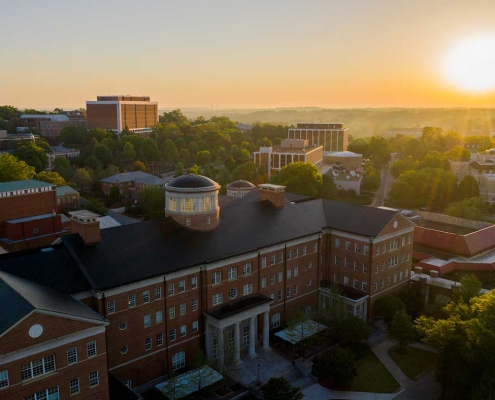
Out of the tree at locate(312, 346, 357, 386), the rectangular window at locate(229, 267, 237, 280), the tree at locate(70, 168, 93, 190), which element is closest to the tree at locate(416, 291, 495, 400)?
the tree at locate(312, 346, 357, 386)

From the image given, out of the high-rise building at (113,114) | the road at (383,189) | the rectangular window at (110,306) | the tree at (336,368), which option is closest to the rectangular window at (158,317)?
the rectangular window at (110,306)

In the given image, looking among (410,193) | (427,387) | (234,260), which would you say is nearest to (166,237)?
(234,260)

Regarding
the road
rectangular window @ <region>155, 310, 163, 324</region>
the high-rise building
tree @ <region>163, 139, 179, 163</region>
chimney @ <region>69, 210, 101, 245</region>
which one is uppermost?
the high-rise building

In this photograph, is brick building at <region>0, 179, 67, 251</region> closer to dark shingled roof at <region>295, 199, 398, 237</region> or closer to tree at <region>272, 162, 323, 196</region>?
dark shingled roof at <region>295, 199, 398, 237</region>

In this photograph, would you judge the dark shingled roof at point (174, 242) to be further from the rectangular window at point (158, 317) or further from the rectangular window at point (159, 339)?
the rectangular window at point (159, 339)

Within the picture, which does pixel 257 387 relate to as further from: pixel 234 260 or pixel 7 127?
pixel 7 127

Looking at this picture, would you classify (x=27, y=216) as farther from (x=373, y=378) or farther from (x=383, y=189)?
(x=383, y=189)
